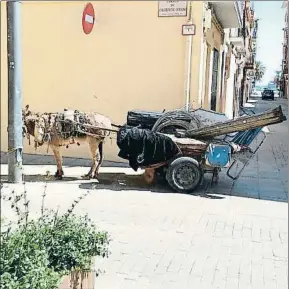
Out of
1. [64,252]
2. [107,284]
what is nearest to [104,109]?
[107,284]

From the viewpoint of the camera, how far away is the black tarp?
5.89m

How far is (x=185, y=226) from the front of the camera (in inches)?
185

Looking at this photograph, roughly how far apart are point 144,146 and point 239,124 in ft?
3.94

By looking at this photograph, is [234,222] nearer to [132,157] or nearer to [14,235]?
[132,157]

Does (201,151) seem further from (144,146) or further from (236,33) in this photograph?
(236,33)

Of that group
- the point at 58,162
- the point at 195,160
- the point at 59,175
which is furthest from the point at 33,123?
the point at 195,160

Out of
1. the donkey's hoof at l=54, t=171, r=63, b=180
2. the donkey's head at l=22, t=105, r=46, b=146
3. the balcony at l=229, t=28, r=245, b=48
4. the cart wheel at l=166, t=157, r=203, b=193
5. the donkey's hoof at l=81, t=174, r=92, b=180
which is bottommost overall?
the donkey's hoof at l=81, t=174, r=92, b=180

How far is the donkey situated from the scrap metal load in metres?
1.24

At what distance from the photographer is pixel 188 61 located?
737 centimetres

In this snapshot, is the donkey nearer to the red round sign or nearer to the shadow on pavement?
the shadow on pavement

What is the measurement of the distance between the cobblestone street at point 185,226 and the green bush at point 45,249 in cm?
→ 18

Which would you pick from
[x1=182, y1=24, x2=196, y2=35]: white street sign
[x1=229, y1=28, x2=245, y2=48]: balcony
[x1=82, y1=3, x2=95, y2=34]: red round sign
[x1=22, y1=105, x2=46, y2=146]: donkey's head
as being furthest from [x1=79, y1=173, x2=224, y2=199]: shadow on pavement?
[x1=229, y1=28, x2=245, y2=48]: balcony

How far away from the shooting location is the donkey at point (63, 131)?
620cm

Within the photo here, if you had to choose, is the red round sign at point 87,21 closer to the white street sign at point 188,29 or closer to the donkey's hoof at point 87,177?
the white street sign at point 188,29
